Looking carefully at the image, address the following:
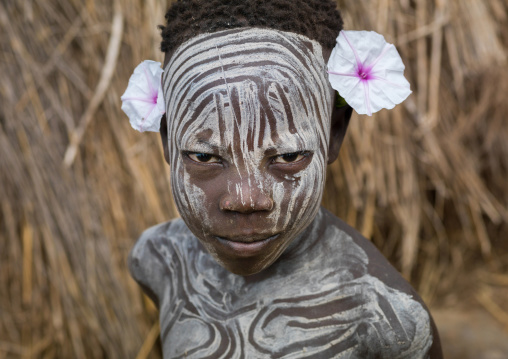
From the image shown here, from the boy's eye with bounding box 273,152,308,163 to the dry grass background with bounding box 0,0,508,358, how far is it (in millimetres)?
1254

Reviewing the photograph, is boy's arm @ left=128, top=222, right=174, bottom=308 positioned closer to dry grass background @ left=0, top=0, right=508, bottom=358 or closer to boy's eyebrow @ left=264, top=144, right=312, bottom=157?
boy's eyebrow @ left=264, top=144, right=312, bottom=157

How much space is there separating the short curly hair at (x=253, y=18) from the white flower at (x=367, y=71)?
0.04 metres

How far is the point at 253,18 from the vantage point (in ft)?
3.43

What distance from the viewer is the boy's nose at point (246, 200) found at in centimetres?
99

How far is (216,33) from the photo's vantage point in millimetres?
1051

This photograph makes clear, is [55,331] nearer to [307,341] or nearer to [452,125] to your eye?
[307,341]

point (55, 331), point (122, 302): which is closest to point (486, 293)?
point (122, 302)

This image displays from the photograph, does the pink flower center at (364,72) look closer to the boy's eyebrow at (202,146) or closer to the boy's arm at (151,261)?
the boy's eyebrow at (202,146)

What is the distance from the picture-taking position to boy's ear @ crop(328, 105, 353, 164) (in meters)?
1.19

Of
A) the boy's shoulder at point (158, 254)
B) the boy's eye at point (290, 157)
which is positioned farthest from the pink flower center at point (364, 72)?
the boy's shoulder at point (158, 254)

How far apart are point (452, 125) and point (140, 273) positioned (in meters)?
1.52

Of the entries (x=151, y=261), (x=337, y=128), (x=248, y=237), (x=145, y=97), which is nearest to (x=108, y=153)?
(x=151, y=261)

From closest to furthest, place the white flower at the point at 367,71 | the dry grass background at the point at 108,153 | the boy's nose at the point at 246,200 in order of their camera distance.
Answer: the boy's nose at the point at 246,200 → the white flower at the point at 367,71 → the dry grass background at the point at 108,153

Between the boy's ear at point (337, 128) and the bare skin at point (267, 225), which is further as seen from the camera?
the boy's ear at point (337, 128)
